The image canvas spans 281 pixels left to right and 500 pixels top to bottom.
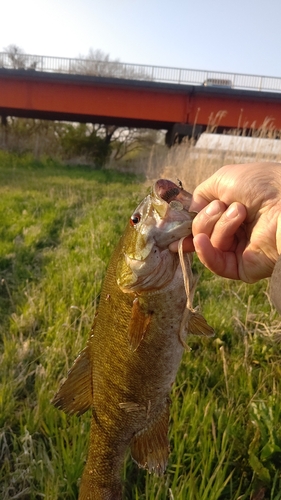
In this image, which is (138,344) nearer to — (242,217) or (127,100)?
(242,217)

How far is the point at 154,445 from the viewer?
1.85 metres

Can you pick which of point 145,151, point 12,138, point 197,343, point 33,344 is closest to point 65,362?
point 33,344

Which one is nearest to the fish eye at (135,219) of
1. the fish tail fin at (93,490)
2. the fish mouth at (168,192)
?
the fish mouth at (168,192)

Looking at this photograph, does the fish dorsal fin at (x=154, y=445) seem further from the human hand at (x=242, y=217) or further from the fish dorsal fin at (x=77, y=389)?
the human hand at (x=242, y=217)

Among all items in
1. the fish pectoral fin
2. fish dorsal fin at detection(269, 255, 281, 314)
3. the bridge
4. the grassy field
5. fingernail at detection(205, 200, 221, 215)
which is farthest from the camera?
the bridge

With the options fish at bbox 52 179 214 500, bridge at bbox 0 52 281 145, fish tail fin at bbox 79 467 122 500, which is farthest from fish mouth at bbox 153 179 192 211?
bridge at bbox 0 52 281 145

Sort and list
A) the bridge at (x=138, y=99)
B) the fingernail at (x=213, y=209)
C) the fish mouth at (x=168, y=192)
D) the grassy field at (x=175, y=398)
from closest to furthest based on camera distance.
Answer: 1. the fish mouth at (x=168, y=192)
2. the fingernail at (x=213, y=209)
3. the grassy field at (x=175, y=398)
4. the bridge at (x=138, y=99)

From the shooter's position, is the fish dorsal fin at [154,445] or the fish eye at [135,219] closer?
the fish eye at [135,219]

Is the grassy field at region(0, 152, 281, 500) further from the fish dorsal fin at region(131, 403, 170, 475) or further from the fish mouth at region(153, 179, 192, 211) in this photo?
the fish mouth at region(153, 179, 192, 211)

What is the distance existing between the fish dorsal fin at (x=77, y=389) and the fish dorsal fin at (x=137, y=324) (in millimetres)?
349

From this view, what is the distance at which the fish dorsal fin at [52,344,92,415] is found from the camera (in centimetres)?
184

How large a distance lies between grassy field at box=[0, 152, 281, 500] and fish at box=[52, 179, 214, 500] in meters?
0.31

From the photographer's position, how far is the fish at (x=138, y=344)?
58.2 inches

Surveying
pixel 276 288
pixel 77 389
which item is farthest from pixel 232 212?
pixel 77 389
